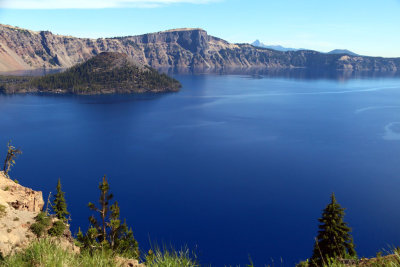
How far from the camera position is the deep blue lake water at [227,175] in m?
66.2

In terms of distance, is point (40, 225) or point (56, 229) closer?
point (40, 225)

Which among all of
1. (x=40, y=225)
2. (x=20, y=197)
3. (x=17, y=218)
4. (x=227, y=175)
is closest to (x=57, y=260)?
(x=40, y=225)

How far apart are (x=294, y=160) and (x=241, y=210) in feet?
133

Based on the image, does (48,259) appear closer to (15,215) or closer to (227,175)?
(15,215)

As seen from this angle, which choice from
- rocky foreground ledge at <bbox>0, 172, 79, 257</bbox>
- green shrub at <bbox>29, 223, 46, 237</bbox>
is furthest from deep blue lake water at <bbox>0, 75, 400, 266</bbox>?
green shrub at <bbox>29, 223, 46, 237</bbox>

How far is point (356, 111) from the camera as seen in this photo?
199 metres

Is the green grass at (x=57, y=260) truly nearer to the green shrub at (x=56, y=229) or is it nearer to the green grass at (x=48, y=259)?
the green grass at (x=48, y=259)

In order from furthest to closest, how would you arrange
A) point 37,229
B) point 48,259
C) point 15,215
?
point 15,215 → point 37,229 → point 48,259

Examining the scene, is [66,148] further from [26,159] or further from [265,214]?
[265,214]

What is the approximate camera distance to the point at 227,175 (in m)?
94.1

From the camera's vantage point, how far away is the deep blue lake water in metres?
66.2

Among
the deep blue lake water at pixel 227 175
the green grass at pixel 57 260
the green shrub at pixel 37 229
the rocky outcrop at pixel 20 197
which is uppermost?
the green grass at pixel 57 260

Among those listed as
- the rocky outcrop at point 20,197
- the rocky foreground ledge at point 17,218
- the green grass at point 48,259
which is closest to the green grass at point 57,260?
the green grass at point 48,259

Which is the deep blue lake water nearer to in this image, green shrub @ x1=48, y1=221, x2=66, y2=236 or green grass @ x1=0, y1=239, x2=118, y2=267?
green shrub @ x1=48, y1=221, x2=66, y2=236
